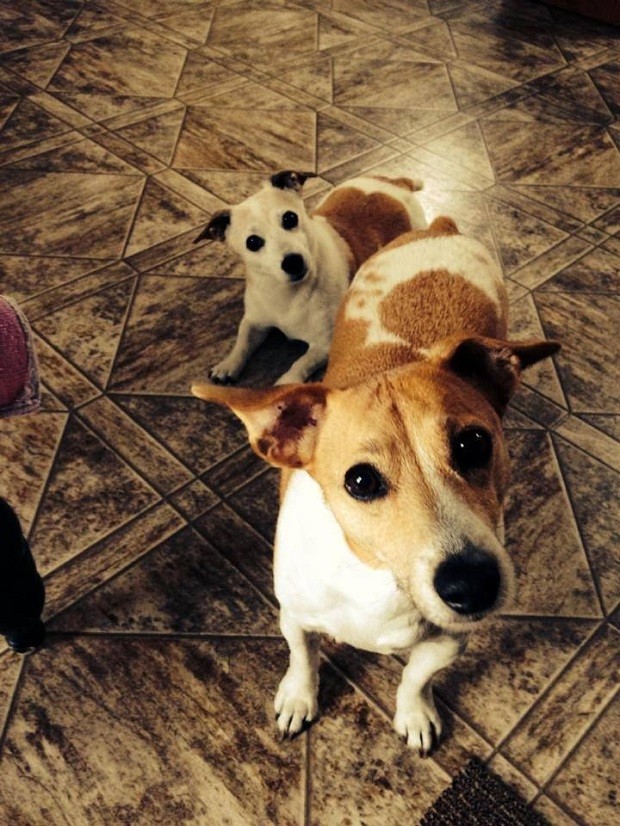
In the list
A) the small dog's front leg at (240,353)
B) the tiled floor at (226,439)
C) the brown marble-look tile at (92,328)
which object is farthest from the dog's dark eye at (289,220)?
the brown marble-look tile at (92,328)

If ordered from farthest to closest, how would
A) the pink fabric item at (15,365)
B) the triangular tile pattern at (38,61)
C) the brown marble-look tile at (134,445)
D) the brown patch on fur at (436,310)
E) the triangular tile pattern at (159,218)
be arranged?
the triangular tile pattern at (38,61), the triangular tile pattern at (159,218), the brown marble-look tile at (134,445), the brown patch on fur at (436,310), the pink fabric item at (15,365)

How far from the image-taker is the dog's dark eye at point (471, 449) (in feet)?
3.80

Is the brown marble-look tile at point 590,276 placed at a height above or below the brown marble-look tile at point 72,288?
above

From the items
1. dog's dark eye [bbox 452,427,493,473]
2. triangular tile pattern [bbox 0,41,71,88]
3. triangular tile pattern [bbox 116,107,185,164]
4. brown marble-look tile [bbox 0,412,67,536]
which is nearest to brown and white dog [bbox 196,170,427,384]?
brown marble-look tile [bbox 0,412,67,536]

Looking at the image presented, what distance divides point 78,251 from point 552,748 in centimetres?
259

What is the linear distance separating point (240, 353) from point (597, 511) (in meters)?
1.32

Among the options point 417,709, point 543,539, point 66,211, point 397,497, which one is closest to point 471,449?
point 397,497

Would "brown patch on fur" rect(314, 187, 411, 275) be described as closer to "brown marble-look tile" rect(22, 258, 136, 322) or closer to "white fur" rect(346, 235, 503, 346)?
"white fur" rect(346, 235, 503, 346)

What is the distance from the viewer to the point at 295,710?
1.58 meters

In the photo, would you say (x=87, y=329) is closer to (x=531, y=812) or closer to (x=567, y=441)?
(x=567, y=441)

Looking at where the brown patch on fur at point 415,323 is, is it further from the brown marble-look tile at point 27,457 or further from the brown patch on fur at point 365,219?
the brown marble-look tile at point 27,457

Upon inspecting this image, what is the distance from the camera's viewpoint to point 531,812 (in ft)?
4.88

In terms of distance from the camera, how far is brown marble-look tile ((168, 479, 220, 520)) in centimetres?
203

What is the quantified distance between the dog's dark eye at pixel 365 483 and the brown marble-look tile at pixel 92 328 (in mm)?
1468
